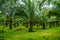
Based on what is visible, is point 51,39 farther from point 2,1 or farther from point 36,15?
point 36,15

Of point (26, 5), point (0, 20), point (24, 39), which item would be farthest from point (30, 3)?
point (0, 20)

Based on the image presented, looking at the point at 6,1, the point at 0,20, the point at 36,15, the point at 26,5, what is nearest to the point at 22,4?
the point at 26,5

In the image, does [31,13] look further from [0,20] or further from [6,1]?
[0,20]

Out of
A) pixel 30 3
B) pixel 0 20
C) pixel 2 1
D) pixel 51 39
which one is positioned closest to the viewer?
pixel 51 39

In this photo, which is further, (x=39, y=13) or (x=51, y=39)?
(x=39, y=13)

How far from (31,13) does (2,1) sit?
6399mm

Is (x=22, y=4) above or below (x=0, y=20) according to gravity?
above

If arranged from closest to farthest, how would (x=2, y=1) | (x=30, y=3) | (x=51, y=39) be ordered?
(x=51, y=39)
(x=2, y=1)
(x=30, y=3)

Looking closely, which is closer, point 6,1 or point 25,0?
point 6,1

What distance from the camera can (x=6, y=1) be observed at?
788 inches

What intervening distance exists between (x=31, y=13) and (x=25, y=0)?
1.89 m

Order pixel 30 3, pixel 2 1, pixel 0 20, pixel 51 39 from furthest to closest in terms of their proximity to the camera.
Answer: pixel 0 20
pixel 30 3
pixel 2 1
pixel 51 39

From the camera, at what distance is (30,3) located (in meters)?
24.4

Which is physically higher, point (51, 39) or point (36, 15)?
point (36, 15)
